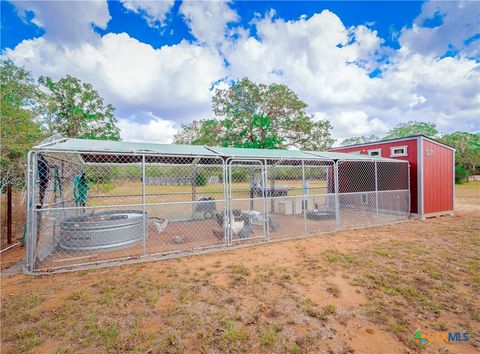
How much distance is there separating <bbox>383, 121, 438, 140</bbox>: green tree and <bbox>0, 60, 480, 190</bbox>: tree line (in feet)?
99.0

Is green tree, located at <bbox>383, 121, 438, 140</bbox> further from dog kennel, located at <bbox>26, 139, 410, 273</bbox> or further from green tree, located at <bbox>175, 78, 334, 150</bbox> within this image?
dog kennel, located at <bbox>26, 139, 410, 273</bbox>

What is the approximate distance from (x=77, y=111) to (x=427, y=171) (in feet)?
68.6

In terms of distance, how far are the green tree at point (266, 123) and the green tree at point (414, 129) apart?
29393 millimetres

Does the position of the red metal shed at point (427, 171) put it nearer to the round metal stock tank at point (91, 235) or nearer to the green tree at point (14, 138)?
the round metal stock tank at point (91, 235)

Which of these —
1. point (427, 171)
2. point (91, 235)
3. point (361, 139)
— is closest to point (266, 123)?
point (427, 171)

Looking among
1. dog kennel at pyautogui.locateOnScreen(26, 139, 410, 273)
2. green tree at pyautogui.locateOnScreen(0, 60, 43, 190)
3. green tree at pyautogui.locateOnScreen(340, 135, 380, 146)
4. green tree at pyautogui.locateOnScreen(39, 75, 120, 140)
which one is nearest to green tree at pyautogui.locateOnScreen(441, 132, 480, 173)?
green tree at pyautogui.locateOnScreen(340, 135, 380, 146)

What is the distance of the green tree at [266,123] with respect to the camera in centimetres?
1933

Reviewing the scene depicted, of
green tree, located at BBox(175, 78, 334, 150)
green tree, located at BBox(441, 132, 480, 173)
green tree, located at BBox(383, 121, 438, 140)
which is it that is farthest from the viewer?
green tree, located at BBox(383, 121, 438, 140)

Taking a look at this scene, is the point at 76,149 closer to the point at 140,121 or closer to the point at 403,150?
the point at 403,150

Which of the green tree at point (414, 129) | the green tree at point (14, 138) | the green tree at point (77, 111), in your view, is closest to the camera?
the green tree at point (14, 138)

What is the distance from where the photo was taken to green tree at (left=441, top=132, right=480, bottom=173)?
1344 inches

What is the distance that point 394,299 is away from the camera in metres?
3.16

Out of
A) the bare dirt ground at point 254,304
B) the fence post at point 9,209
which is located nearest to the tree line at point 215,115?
the fence post at point 9,209

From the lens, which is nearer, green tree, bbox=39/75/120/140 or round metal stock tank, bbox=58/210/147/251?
round metal stock tank, bbox=58/210/147/251
